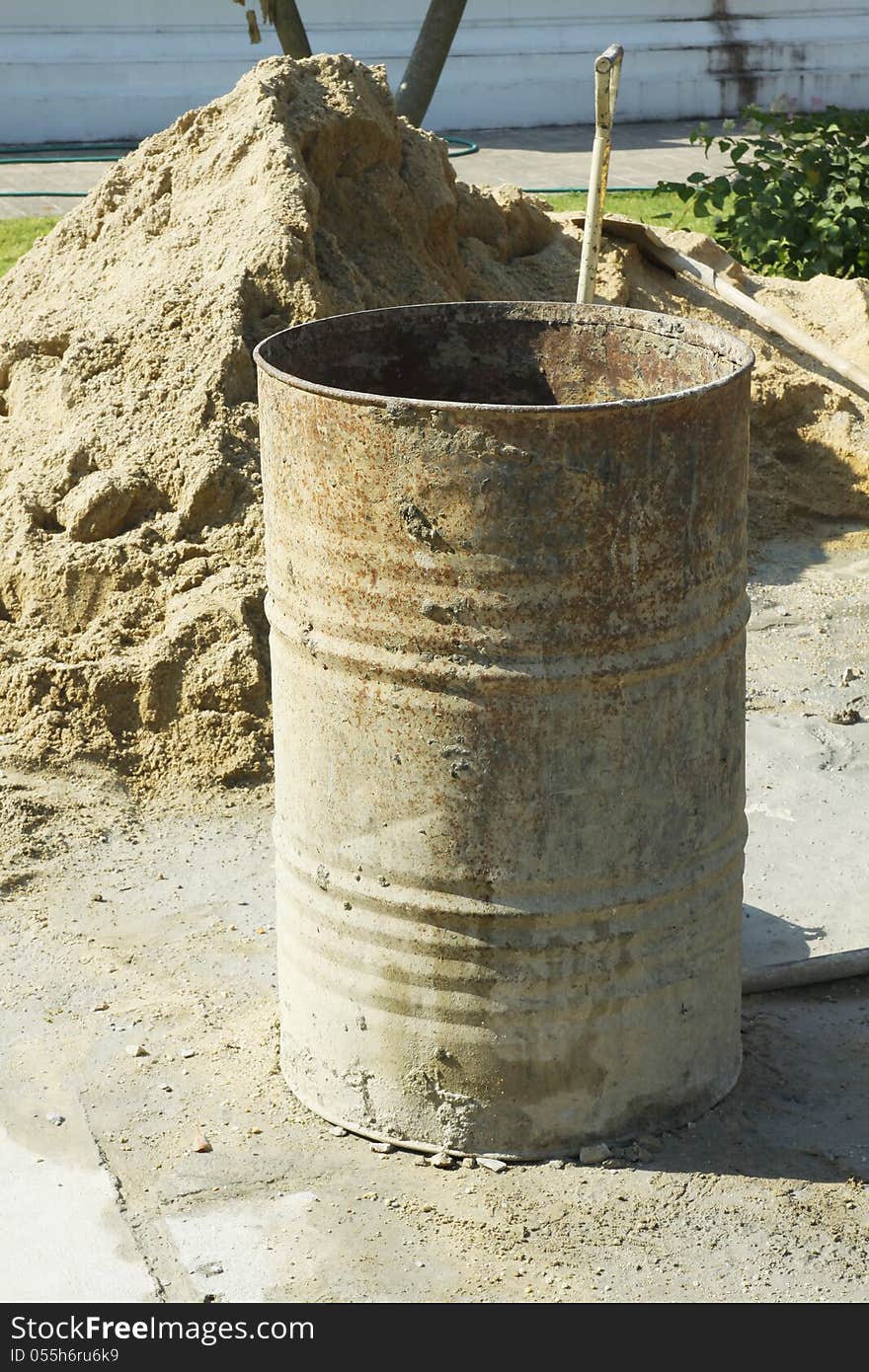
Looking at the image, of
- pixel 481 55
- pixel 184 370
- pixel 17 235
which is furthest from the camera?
pixel 481 55

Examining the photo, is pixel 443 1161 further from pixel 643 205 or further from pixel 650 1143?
pixel 643 205

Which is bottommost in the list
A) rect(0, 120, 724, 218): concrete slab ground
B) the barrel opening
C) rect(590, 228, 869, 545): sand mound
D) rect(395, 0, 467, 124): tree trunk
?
rect(590, 228, 869, 545): sand mound

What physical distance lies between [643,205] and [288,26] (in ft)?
9.89

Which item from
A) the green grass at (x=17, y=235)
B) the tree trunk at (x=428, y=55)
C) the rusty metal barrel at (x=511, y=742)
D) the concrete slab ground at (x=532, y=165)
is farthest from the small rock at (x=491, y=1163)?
the concrete slab ground at (x=532, y=165)

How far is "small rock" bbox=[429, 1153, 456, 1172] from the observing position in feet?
11.5

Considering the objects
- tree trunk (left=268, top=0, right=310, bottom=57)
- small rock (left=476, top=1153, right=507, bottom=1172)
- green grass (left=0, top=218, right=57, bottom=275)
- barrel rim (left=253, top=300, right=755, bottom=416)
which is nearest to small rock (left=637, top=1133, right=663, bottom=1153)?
small rock (left=476, top=1153, right=507, bottom=1172)

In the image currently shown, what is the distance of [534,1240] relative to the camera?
3.29 m

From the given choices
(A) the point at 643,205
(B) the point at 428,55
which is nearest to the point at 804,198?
(B) the point at 428,55

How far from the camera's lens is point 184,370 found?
6.03 meters

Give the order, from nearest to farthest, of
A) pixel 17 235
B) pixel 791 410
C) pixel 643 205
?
pixel 791 410 < pixel 17 235 < pixel 643 205

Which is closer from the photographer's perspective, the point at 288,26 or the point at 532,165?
the point at 288,26

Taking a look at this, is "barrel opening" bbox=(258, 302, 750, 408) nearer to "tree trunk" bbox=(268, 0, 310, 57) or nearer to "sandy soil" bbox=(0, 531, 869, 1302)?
"sandy soil" bbox=(0, 531, 869, 1302)

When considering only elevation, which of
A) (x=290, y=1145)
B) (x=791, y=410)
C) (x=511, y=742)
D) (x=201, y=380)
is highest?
(x=201, y=380)

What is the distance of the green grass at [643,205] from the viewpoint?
465 inches
